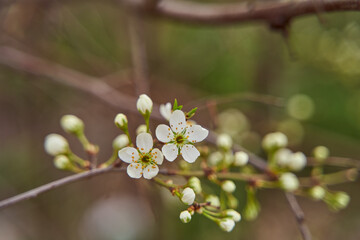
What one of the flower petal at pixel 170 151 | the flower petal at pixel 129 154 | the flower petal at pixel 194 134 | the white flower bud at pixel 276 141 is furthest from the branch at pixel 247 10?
the flower petal at pixel 129 154

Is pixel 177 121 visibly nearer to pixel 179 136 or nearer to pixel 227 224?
pixel 179 136

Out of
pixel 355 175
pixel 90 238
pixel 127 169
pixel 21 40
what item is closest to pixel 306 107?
pixel 355 175

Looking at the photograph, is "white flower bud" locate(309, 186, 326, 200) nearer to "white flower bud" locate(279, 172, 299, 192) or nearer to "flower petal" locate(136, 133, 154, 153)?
"white flower bud" locate(279, 172, 299, 192)

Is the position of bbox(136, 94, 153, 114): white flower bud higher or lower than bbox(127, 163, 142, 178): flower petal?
higher

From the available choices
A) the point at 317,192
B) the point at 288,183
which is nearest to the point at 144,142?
the point at 288,183

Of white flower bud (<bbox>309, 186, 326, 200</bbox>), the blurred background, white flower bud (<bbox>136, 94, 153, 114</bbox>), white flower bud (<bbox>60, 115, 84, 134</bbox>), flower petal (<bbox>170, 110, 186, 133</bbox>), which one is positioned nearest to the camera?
flower petal (<bbox>170, 110, 186, 133</bbox>)

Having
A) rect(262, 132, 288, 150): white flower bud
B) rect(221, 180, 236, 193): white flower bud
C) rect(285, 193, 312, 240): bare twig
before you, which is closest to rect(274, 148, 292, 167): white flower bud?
rect(262, 132, 288, 150): white flower bud

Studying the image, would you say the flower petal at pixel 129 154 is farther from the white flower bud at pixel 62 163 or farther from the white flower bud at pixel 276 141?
the white flower bud at pixel 276 141

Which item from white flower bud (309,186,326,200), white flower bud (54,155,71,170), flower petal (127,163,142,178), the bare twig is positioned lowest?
white flower bud (54,155,71,170)

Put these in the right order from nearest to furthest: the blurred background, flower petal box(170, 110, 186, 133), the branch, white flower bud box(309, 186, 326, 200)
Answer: flower petal box(170, 110, 186, 133), the branch, white flower bud box(309, 186, 326, 200), the blurred background

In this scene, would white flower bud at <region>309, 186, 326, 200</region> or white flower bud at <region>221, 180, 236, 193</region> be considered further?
white flower bud at <region>309, 186, 326, 200</region>
